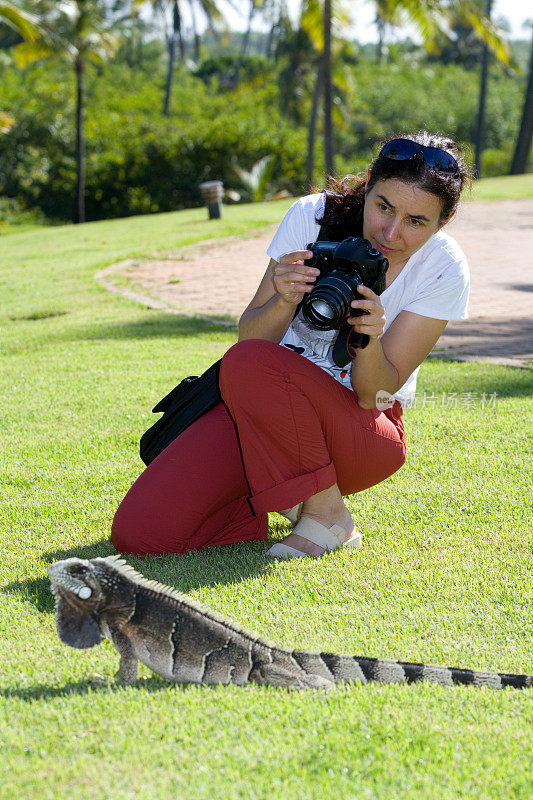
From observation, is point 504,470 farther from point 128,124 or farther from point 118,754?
point 128,124

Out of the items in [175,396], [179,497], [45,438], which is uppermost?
[175,396]

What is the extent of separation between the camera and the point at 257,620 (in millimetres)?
2807

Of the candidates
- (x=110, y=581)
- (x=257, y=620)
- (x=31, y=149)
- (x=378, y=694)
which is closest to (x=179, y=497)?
(x=257, y=620)

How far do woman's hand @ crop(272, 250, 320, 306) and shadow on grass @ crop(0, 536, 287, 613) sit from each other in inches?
40.4

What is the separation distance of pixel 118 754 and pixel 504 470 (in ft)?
8.79

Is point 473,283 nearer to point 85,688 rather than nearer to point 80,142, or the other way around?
point 85,688

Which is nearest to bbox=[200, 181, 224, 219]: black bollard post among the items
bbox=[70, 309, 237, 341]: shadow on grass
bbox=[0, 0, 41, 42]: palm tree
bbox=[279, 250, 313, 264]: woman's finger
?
bbox=[0, 0, 41, 42]: palm tree

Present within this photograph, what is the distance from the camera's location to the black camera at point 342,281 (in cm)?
283

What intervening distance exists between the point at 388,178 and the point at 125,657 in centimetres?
187

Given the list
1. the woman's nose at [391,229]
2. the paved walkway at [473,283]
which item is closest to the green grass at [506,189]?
the paved walkway at [473,283]

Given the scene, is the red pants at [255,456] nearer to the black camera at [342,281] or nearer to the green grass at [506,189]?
the black camera at [342,281]

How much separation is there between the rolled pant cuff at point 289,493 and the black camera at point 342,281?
58cm

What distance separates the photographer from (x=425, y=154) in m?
3.06

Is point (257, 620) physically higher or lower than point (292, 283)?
lower
